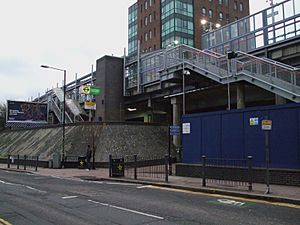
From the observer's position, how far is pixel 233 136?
1658 centimetres

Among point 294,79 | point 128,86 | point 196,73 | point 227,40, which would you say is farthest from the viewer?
point 128,86

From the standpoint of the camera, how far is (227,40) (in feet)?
119

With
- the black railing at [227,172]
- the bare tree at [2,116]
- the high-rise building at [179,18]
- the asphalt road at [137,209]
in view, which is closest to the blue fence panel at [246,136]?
the black railing at [227,172]

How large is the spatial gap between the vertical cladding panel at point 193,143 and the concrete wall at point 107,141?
10.9 metres

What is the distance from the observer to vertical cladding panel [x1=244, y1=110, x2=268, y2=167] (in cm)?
1522

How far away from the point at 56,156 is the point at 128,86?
22681mm

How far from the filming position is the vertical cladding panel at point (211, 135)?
17.4 m

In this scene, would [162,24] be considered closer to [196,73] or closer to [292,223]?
[196,73]

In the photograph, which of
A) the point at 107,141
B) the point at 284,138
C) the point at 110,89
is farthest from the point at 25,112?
the point at 284,138

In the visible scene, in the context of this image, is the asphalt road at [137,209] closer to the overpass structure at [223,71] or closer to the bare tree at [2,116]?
the overpass structure at [223,71]

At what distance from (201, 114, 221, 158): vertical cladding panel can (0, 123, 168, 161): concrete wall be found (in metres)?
12.3

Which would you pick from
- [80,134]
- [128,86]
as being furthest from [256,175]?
[128,86]

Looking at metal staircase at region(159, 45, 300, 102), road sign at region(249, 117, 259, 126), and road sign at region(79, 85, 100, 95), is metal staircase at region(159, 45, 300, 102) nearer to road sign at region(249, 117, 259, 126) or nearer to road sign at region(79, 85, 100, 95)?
road sign at region(249, 117, 259, 126)

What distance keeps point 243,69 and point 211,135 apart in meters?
10.9
